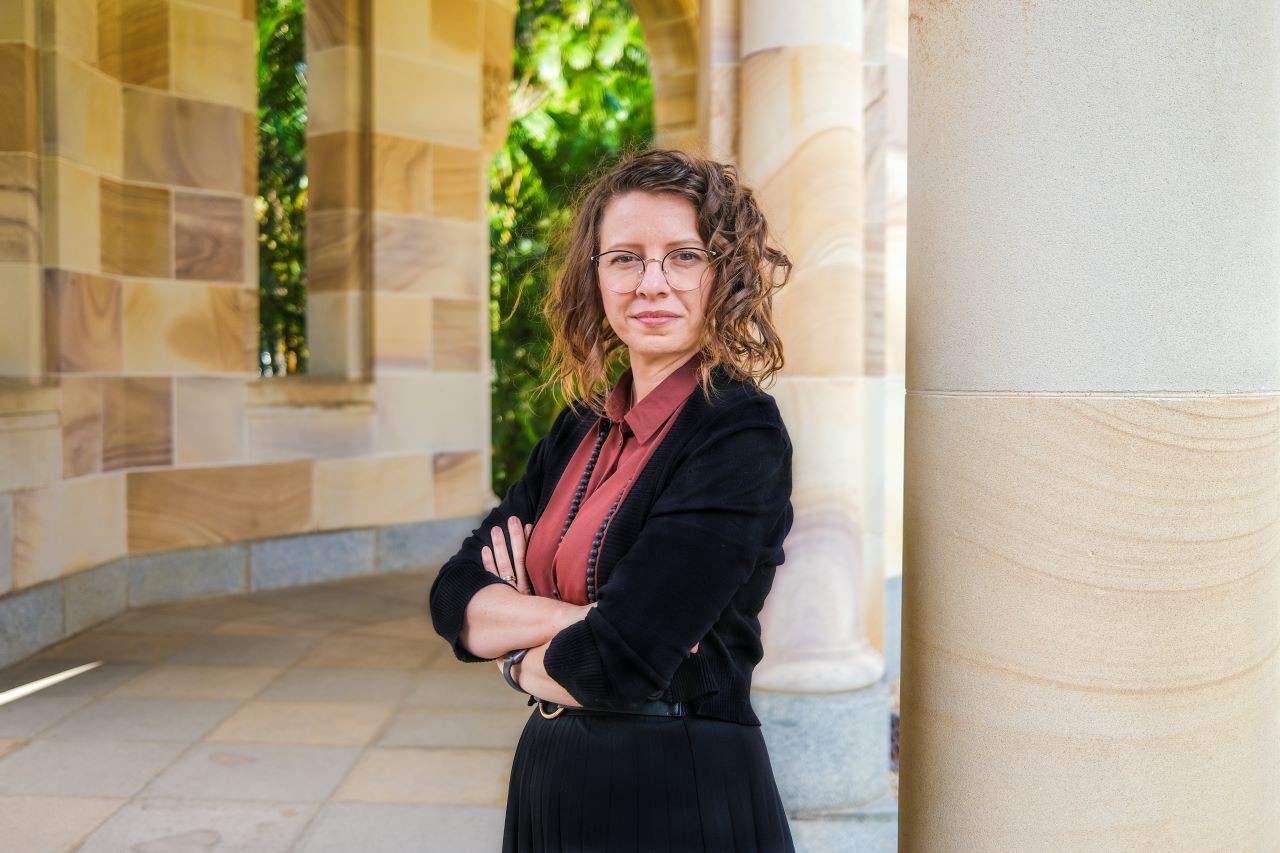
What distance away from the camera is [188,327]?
206 inches

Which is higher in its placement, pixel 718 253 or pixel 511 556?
pixel 718 253

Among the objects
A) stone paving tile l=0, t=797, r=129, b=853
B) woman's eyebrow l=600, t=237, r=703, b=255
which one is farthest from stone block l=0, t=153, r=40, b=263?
woman's eyebrow l=600, t=237, r=703, b=255

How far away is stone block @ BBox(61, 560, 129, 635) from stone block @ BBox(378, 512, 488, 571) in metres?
1.32

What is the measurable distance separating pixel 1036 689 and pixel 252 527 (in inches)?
190

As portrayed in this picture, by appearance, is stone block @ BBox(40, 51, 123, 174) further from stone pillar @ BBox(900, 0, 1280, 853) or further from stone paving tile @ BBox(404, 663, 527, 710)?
stone pillar @ BBox(900, 0, 1280, 853)

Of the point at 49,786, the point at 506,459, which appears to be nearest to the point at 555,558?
the point at 49,786

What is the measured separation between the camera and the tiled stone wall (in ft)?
14.6

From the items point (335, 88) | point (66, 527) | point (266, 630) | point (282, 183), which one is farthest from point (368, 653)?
point (282, 183)

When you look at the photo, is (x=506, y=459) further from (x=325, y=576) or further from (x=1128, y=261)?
(x=1128, y=261)

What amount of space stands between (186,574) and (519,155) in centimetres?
513

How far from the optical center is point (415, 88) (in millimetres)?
5996

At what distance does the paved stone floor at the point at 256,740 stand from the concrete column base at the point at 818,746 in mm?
683

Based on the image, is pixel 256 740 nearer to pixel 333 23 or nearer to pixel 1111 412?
pixel 1111 412

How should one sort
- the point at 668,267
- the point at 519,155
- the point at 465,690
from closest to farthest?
the point at 668,267 < the point at 465,690 < the point at 519,155
